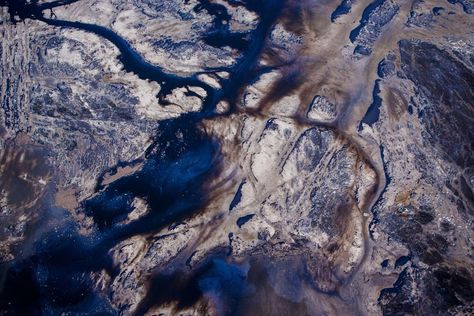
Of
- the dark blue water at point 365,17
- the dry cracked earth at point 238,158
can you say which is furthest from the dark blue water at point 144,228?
the dark blue water at point 365,17

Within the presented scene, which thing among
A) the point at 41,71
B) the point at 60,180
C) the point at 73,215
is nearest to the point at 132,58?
the point at 41,71

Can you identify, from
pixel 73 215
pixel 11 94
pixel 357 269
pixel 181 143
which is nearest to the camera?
pixel 357 269

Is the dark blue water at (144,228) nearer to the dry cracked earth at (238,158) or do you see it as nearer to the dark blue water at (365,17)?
the dry cracked earth at (238,158)

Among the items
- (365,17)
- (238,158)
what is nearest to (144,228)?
(238,158)

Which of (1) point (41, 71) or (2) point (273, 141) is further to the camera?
(1) point (41, 71)

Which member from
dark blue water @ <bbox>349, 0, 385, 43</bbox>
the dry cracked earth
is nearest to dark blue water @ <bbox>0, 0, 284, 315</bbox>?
the dry cracked earth

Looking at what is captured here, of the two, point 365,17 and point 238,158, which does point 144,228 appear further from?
point 365,17

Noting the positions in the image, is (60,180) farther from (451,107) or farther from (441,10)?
(441,10)
